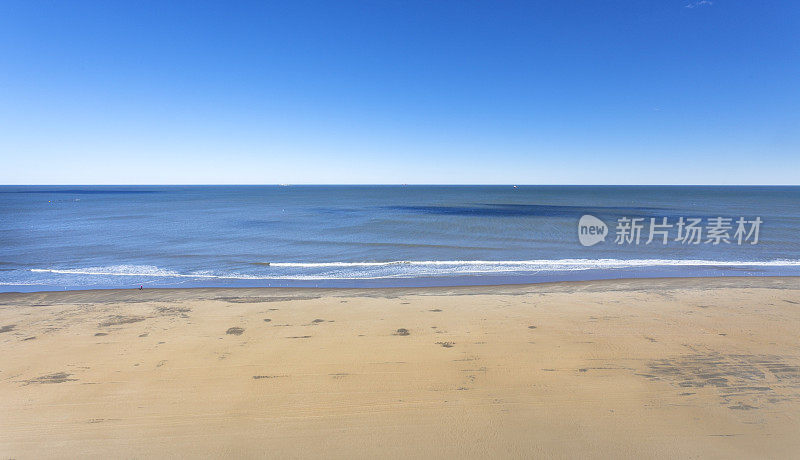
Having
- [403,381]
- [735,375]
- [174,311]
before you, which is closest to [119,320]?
[174,311]

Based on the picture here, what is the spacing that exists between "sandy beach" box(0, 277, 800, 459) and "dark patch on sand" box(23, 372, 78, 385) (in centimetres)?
3

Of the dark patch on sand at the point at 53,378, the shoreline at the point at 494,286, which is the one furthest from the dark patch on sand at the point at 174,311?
the dark patch on sand at the point at 53,378

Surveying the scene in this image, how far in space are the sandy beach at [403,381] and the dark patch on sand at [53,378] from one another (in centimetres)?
3

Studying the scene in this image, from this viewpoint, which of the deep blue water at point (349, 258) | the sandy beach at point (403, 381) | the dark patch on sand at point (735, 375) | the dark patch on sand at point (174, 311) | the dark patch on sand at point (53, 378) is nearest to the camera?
the sandy beach at point (403, 381)

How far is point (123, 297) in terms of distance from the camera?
1134 cm

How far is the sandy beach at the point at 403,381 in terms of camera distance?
446 centimetres

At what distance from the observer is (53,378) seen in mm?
5859

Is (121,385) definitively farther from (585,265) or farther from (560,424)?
(585,265)

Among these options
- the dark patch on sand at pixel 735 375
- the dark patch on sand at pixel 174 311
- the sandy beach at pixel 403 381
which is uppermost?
the dark patch on sand at pixel 735 375

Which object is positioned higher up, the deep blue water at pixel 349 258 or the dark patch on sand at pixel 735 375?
the dark patch on sand at pixel 735 375

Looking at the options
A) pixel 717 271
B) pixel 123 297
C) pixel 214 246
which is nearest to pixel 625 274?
pixel 717 271

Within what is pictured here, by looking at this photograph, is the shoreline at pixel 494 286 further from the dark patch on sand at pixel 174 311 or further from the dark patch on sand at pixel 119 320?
the dark patch on sand at pixel 119 320

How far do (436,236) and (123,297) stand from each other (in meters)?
18.8

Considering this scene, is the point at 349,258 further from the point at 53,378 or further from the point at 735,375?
the point at 735,375
